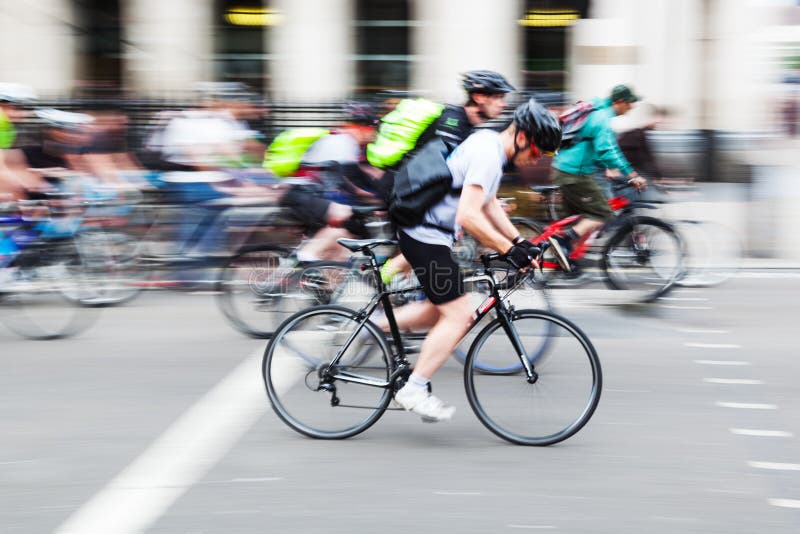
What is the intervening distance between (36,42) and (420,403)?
13.0 metres

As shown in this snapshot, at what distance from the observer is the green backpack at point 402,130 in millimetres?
6773

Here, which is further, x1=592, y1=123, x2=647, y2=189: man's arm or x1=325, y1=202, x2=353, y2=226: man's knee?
x1=592, y1=123, x2=647, y2=189: man's arm

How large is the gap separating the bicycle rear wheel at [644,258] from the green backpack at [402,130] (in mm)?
3081

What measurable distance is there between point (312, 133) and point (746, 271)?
5216mm

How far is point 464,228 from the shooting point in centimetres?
530

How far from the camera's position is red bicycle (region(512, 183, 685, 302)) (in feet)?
29.9

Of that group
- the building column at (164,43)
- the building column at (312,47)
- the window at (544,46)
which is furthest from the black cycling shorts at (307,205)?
the building column at (164,43)

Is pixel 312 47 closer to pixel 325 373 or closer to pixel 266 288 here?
pixel 266 288

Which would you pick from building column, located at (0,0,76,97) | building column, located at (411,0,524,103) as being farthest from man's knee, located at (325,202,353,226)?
building column, located at (0,0,76,97)

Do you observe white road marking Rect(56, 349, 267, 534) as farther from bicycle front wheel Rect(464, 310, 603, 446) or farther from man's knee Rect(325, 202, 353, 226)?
man's knee Rect(325, 202, 353, 226)

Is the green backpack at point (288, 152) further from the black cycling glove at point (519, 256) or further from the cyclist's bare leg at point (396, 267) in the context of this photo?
the black cycling glove at point (519, 256)

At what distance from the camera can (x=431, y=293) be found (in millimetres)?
5316

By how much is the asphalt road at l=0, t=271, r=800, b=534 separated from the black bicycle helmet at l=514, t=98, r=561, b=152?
158 cm

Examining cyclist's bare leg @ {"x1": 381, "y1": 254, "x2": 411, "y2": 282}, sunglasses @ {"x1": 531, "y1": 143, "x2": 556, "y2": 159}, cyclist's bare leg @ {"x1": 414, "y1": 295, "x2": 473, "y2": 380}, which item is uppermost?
sunglasses @ {"x1": 531, "y1": 143, "x2": 556, "y2": 159}
